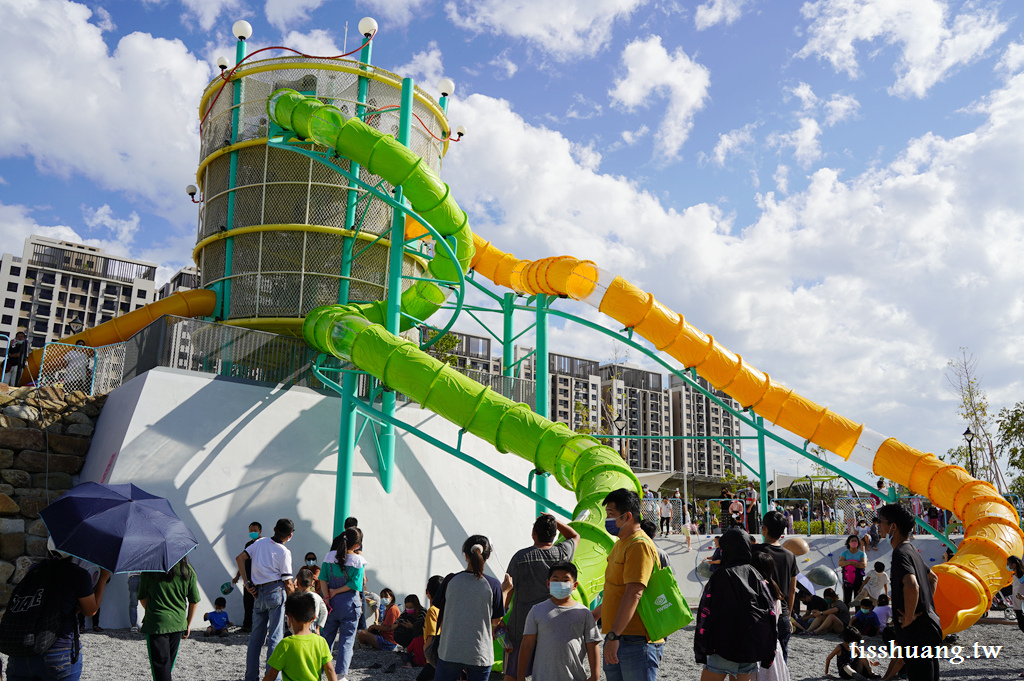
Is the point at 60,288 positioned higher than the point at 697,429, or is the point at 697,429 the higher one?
the point at 60,288

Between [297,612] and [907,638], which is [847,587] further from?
[297,612]

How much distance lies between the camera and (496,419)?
11.7 meters

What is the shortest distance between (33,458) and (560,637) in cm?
1350

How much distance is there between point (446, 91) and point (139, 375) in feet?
33.3

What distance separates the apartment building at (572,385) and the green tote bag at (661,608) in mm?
107488

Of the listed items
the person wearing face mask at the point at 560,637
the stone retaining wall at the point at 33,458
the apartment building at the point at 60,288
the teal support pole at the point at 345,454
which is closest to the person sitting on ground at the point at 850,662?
the person wearing face mask at the point at 560,637

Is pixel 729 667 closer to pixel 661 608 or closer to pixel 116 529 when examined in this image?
pixel 661 608

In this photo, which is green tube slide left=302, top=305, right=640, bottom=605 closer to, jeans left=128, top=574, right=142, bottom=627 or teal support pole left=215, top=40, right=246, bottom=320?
teal support pole left=215, top=40, right=246, bottom=320

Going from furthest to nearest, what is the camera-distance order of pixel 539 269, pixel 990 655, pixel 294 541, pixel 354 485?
pixel 539 269 < pixel 354 485 < pixel 294 541 < pixel 990 655

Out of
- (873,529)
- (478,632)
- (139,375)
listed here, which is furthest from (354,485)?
(873,529)

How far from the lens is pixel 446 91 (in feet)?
60.8

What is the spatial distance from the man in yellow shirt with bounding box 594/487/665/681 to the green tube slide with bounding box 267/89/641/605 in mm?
3117

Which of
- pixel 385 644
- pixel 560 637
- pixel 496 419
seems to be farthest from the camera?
pixel 496 419

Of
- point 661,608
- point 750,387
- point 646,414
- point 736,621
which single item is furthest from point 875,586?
point 646,414
